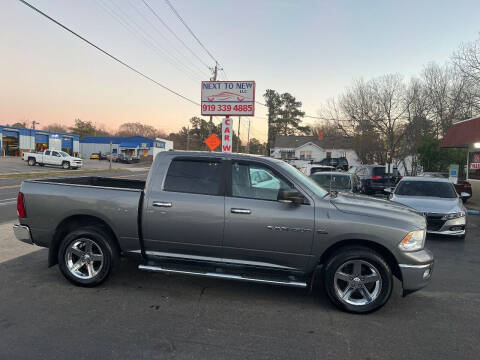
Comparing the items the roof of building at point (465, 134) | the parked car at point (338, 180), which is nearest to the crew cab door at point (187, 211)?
the parked car at point (338, 180)

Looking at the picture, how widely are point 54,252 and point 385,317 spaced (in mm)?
4331

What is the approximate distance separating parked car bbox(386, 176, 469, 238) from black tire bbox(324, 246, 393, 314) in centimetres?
469

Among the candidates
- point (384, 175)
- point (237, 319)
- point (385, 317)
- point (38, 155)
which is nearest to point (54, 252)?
point (237, 319)

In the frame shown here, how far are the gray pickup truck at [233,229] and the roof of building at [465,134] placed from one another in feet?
42.7

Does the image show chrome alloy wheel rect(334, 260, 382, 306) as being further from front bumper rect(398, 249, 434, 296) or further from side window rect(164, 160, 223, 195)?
side window rect(164, 160, 223, 195)

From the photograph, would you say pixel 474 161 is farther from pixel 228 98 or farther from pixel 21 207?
pixel 21 207

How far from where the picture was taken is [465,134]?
51.3 feet

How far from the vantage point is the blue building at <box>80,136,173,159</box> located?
6638 cm

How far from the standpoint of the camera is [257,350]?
314 cm

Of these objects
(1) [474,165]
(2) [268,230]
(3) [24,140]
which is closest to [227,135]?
(2) [268,230]

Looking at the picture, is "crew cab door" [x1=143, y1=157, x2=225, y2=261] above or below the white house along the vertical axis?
below

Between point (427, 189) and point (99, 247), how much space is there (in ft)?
28.6

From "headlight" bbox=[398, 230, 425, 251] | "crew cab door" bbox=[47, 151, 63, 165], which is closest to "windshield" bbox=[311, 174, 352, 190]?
"headlight" bbox=[398, 230, 425, 251]

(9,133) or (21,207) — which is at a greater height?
(9,133)
